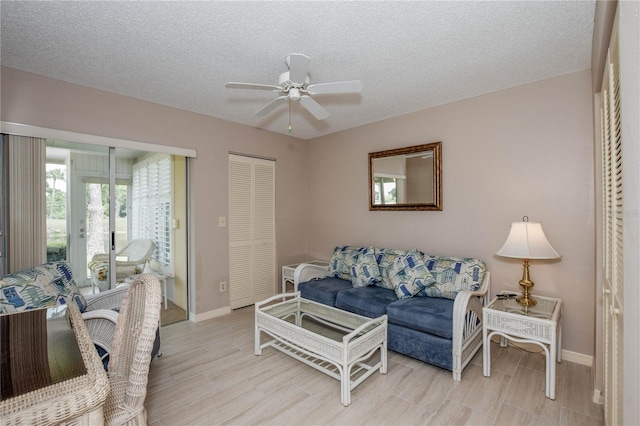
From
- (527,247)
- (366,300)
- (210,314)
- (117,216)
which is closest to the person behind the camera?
(527,247)

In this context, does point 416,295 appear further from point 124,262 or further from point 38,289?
point 124,262

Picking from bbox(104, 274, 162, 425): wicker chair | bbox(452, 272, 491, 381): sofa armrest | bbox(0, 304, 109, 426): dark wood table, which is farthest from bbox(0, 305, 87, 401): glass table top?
bbox(452, 272, 491, 381): sofa armrest

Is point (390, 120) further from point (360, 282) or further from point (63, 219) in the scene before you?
point (63, 219)

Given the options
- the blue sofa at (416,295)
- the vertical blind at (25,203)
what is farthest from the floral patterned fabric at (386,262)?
the vertical blind at (25,203)

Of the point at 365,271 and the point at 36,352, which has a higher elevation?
the point at 36,352

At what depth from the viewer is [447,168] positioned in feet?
10.9

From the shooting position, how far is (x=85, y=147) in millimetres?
2971

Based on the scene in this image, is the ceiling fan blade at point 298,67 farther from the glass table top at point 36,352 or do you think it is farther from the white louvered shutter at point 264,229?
the white louvered shutter at point 264,229

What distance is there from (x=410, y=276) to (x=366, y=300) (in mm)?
500

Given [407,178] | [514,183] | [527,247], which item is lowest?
[527,247]

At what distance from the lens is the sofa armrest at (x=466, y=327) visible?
235 cm

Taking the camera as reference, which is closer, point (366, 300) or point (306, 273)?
point (366, 300)

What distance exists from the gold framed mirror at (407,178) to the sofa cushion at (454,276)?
66cm

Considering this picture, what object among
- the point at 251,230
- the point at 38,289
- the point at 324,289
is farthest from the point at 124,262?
the point at 324,289
